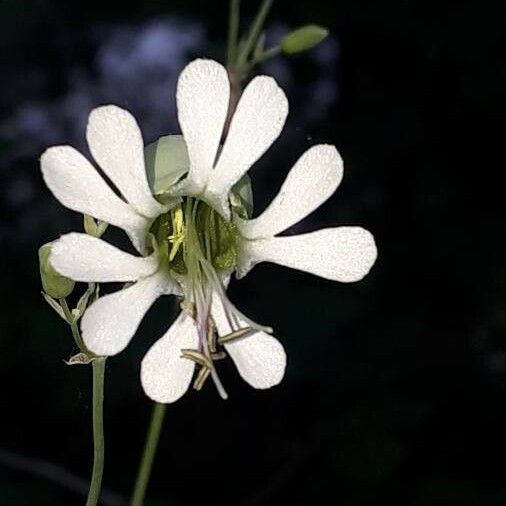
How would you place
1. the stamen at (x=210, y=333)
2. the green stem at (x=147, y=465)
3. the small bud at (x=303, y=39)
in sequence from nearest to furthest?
the stamen at (x=210, y=333) < the green stem at (x=147, y=465) < the small bud at (x=303, y=39)

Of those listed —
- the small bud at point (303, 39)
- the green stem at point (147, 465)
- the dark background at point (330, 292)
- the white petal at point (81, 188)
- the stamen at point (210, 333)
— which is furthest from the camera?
the dark background at point (330, 292)

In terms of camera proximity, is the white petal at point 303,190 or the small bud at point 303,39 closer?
the white petal at point 303,190

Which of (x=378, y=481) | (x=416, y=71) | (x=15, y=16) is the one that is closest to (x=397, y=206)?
(x=416, y=71)

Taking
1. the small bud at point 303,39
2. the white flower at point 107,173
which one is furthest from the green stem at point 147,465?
the small bud at point 303,39

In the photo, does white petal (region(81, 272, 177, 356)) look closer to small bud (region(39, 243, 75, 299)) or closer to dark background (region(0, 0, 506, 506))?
small bud (region(39, 243, 75, 299))

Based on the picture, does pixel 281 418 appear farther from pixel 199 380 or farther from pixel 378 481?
pixel 199 380

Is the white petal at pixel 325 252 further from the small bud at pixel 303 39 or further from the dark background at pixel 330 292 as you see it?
the dark background at pixel 330 292
